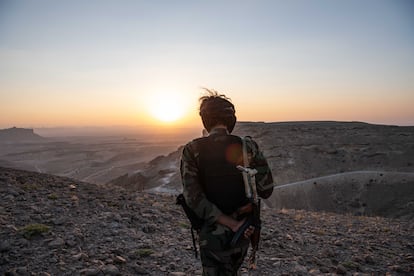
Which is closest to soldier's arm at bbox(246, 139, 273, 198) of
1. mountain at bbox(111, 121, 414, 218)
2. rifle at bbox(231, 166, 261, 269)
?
rifle at bbox(231, 166, 261, 269)

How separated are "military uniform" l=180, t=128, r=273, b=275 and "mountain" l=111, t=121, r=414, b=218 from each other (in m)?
25.7

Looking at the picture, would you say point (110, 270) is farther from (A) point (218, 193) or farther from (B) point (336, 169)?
(B) point (336, 169)

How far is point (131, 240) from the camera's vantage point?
605 cm

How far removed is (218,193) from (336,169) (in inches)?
1711

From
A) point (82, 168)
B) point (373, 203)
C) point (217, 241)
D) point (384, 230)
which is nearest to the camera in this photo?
point (217, 241)

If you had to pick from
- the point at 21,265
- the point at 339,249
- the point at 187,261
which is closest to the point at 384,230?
the point at 339,249

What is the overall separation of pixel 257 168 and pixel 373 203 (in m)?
29.8

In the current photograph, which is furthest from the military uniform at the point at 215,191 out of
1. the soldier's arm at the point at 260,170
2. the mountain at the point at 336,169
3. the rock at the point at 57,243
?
the mountain at the point at 336,169

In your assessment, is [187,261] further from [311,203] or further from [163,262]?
[311,203]

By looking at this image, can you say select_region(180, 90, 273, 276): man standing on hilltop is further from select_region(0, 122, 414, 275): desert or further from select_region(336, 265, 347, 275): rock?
select_region(336, 265, 347, 275): rock

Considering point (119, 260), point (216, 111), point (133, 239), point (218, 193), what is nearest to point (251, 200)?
point (218, 193)

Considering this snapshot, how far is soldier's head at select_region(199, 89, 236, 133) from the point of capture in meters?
3.06

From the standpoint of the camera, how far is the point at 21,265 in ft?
15.1

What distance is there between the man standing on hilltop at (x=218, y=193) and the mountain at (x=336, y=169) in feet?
84.2
